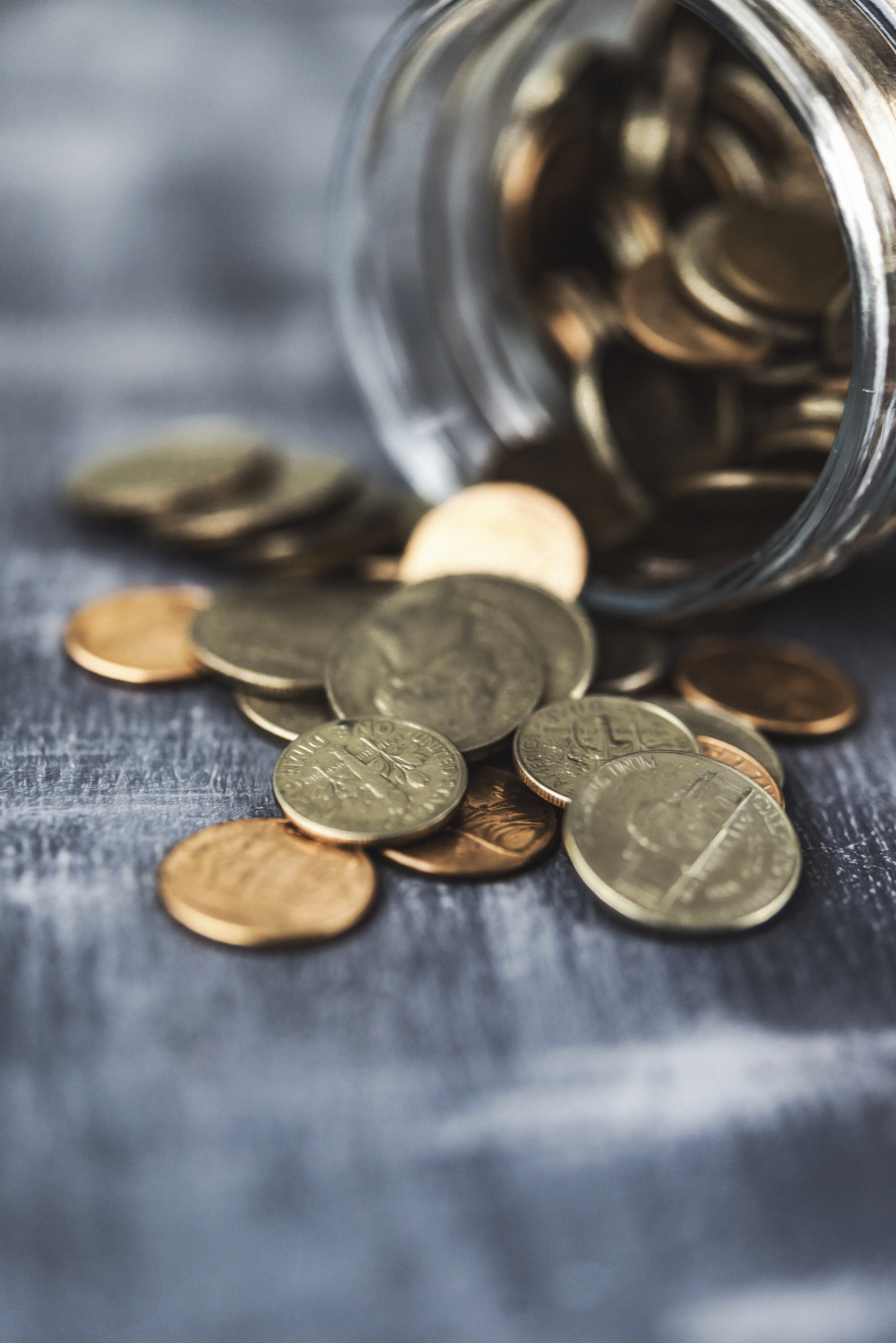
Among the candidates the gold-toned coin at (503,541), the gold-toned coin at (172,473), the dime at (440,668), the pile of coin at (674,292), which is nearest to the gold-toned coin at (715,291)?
the pile of coin at (674,292)

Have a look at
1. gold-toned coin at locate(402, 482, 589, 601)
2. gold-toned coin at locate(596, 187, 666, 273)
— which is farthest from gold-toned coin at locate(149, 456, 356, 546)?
gold-toned coin at locate(596, 187, 666, 273)

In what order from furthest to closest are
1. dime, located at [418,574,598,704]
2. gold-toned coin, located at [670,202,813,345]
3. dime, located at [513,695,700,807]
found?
1. gold-toned coin, located at [670,202,813,345]
2. dime, located at [418,574,598,704]
3. dime, located at [513,695,700,807]

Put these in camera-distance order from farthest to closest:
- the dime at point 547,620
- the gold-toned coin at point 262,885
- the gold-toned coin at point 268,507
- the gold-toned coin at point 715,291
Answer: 1. the gold-toned coin at point 268,507
2. the gold-toned coin at point 715,291
3. the dime at point 547,620
4. the gold-toned coin at point 262,885

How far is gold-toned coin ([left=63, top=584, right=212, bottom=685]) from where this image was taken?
3.33 feet

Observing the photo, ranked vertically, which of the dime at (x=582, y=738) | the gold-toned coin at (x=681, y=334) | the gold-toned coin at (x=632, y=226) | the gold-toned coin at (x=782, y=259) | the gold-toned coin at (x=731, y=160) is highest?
the gold-toned coin at (x=731, y=160)

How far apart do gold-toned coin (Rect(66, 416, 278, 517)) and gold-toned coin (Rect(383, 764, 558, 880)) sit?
20.0 inches

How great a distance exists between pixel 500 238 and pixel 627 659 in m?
0.53

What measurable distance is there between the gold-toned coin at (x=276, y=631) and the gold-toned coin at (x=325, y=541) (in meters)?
0.03

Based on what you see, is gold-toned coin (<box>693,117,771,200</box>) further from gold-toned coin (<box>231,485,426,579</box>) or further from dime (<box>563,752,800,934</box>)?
dime (<box>563,752,800,934</box>)

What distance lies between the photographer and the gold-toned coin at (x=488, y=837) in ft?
2.60

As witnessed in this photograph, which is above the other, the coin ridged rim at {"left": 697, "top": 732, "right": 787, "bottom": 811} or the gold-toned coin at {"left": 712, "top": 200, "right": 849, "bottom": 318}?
the gold-toned coin at {"left": 712, "top": 200, "right": 849, "bottom": 318}

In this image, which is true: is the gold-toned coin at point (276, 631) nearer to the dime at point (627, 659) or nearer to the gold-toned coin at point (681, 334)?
the dime at point (627, 659)

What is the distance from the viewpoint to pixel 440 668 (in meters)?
0.96

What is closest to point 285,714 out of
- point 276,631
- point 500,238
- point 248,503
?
point 276,631
